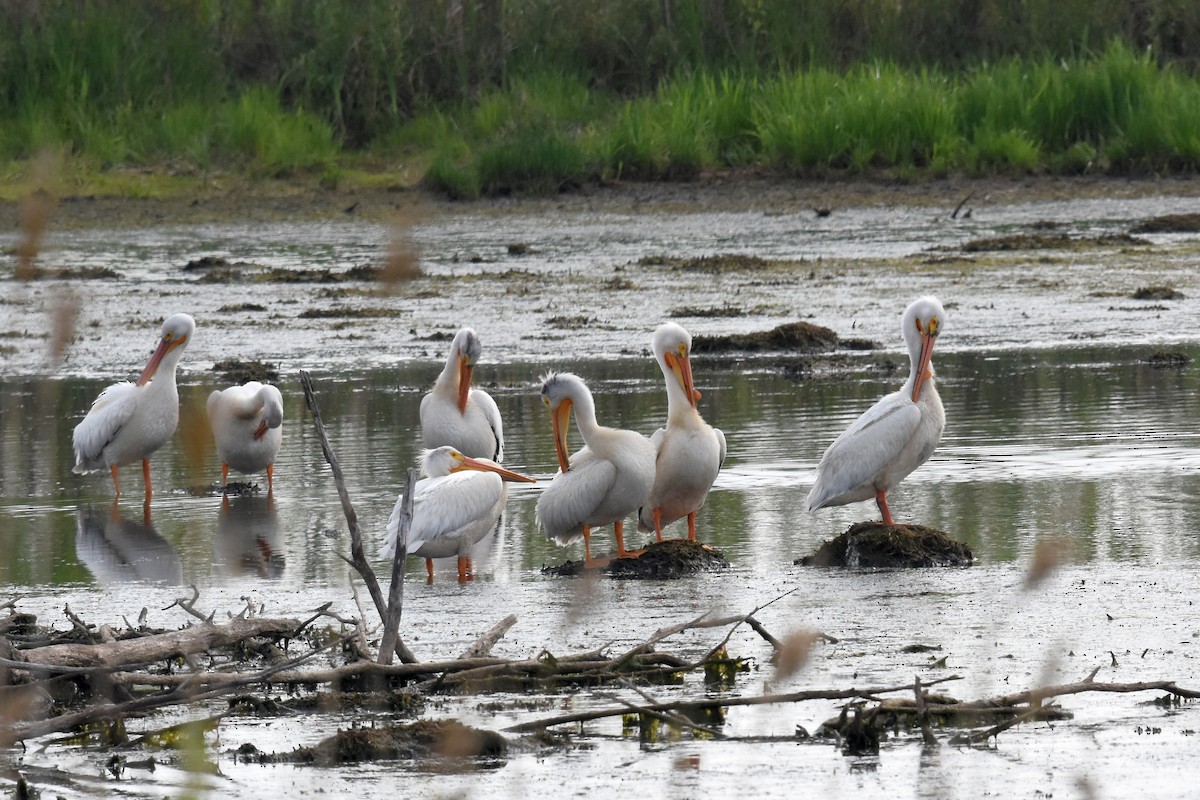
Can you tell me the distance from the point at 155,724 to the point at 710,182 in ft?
63.5

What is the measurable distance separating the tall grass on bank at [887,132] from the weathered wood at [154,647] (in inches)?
732

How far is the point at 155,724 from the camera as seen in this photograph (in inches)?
227

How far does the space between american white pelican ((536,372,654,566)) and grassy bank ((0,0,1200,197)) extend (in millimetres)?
16352

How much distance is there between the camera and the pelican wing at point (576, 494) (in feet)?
27.1

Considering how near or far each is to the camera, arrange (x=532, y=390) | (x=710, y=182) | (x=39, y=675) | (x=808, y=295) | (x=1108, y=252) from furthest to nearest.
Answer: (x=710, y=182) → (x=1108, y=252) → (x=808, y=295) → (x=532, y=390) → (x=39, y=675)

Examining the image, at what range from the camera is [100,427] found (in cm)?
1059

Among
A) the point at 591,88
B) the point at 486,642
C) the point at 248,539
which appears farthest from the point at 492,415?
the point at 591,88

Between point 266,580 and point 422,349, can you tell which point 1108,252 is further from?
point 266,580

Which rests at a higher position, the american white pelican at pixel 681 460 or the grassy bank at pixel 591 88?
the grassy bank at pixel 591 88

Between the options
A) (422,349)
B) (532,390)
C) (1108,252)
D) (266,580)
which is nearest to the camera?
(266,580)

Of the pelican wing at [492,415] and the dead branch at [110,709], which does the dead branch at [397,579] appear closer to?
the dead branch at [110,709]

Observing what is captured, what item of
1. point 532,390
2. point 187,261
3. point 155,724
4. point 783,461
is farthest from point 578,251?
point 155,724

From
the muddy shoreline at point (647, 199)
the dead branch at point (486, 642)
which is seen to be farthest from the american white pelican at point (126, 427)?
the muddy shoreline at point (647, 199)

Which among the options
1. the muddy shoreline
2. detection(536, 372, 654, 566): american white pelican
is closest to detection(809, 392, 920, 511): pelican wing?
detection(536, 372, 654, 566): american white pelican
